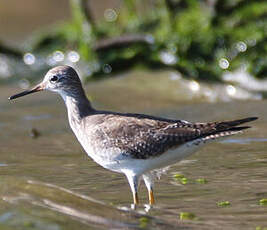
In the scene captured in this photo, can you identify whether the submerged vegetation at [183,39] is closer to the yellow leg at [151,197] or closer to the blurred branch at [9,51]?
the blurred branch at [9,51]

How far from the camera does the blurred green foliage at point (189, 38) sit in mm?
12422

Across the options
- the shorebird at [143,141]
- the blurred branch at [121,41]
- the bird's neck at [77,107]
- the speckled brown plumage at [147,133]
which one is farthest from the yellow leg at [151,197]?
the blurred branch at [121,41]

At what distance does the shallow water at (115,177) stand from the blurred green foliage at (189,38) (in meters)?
0.85

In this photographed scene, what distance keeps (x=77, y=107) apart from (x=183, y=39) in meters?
5.24


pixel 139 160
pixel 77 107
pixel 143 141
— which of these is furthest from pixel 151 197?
pixel 77 107

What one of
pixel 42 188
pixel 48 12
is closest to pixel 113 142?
pixel 42 188

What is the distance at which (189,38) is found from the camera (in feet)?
42.2

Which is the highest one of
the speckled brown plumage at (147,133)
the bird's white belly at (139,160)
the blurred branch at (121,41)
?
the blurred branch at (121,41)

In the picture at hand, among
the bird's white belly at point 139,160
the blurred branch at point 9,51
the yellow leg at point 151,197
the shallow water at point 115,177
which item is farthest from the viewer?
the blurred branch at point 9,51

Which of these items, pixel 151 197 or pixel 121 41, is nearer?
pixel 151 197

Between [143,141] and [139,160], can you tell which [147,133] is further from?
[139,160]

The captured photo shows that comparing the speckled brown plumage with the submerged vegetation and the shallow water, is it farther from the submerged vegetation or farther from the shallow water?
the submerged vegetation

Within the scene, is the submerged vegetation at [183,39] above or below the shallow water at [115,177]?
above

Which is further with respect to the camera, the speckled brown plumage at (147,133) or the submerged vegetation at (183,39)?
the submerged vegetation at (183,39)
